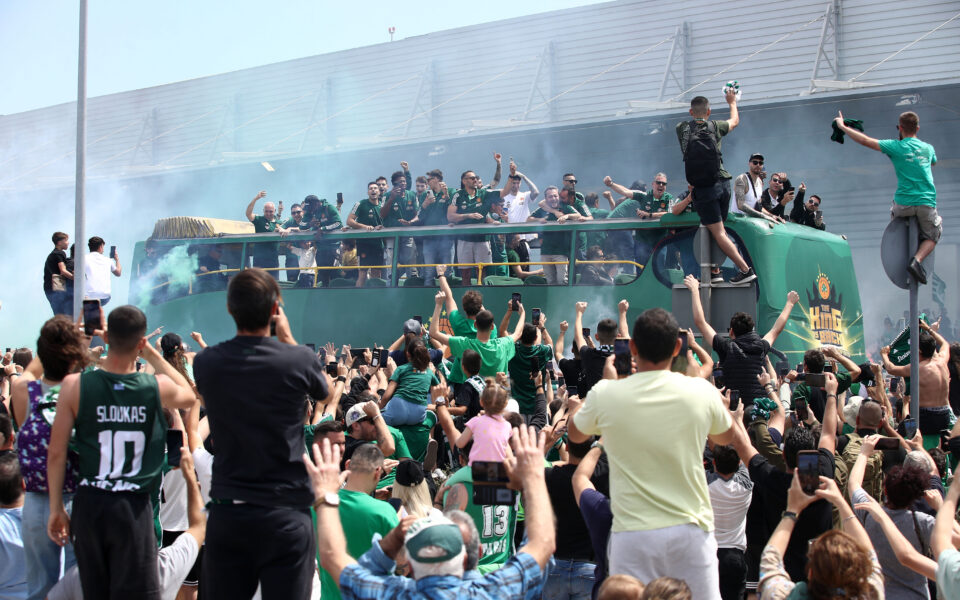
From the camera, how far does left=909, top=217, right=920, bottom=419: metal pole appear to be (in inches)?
275

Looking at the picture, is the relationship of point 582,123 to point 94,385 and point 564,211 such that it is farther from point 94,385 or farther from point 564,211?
point 94,385

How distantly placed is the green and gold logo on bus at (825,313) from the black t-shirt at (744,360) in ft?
19.7

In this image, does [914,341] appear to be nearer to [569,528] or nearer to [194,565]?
[569,528]

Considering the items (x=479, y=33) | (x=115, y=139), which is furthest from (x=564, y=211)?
(x=115, y=139)

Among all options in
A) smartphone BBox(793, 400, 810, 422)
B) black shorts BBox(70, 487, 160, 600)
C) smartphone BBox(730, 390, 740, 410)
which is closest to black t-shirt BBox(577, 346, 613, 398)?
smartphone BBox(793, 400, 810, 422)

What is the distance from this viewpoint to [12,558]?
474cm

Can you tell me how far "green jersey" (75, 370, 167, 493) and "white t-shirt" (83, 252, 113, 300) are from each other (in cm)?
868

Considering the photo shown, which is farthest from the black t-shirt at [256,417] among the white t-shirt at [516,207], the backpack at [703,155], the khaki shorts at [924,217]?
the white t-shirt at [516,207]

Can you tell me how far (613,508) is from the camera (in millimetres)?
3963

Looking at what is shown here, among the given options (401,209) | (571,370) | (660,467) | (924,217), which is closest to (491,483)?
(660,467)

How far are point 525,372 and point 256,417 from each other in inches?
186

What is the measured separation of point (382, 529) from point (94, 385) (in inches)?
50.7

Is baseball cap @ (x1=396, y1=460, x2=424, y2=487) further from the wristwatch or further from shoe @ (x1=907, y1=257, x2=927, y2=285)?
shoe @ (x1=907, y1=257, x2=927, y2=285)

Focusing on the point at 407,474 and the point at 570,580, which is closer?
the point at 570,580
